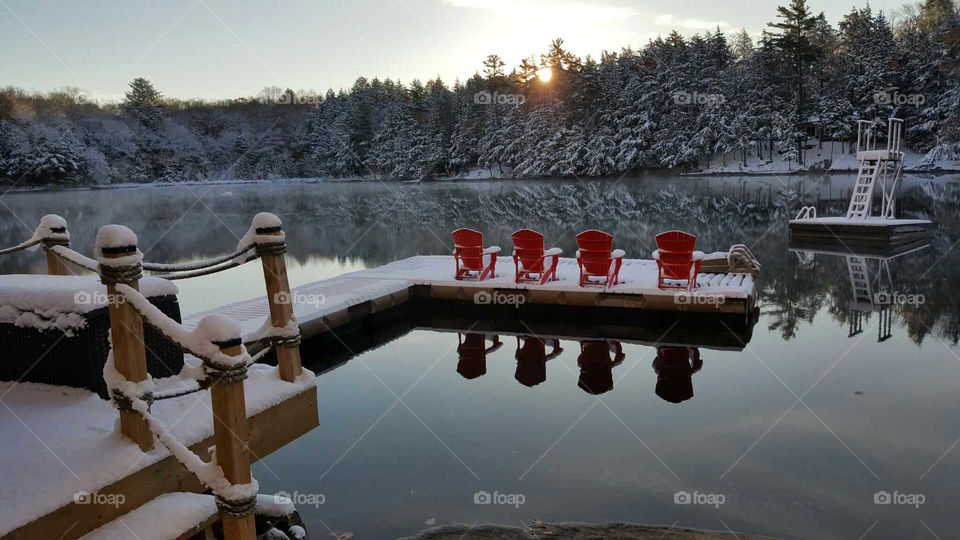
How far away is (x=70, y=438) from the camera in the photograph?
3387 millimetres

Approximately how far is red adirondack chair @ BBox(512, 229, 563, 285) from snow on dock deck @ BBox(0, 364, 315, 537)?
6731 millimetres

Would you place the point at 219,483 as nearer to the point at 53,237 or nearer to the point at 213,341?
the point at 213,341

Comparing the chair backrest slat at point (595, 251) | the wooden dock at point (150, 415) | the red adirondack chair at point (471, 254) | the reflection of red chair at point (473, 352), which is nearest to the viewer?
the wooden dock at point (150, 415)

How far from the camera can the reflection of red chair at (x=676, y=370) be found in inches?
291

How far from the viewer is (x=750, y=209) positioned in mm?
27359

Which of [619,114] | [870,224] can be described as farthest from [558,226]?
[619,114]

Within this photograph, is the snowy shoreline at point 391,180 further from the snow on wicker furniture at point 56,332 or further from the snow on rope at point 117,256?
the snow on rope at point 117,256
